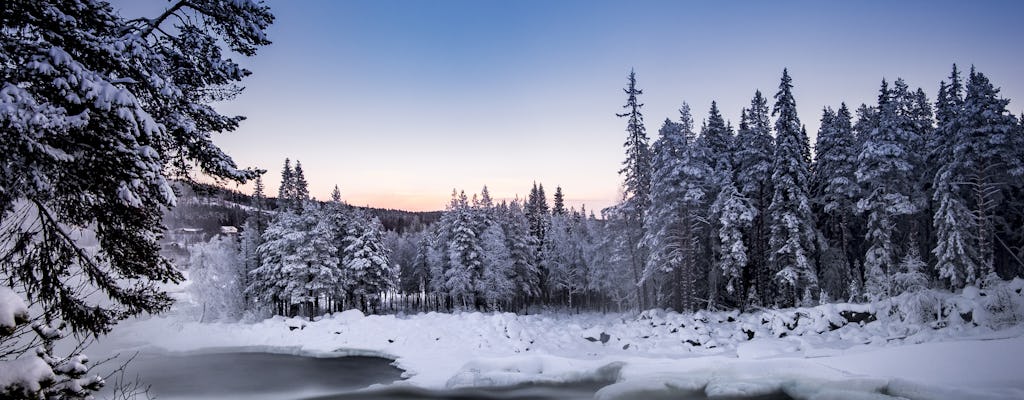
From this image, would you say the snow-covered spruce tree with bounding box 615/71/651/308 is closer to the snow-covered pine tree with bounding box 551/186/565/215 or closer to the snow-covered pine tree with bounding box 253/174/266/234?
the snow-covered pine tree with bounding box 253/174/266/234

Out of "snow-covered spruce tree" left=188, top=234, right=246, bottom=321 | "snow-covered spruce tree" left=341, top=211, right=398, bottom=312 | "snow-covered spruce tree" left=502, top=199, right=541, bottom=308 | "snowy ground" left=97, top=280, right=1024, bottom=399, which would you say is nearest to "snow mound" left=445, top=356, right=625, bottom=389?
"snowy ground" left=97, top=280, right=1024, bottom=399

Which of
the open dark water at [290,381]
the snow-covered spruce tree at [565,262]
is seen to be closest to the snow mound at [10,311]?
the open dark water at [290,381]

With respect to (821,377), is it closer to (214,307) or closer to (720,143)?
(720,143)

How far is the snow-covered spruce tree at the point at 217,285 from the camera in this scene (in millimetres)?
48250

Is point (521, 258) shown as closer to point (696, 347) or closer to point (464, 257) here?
point (464, 257)

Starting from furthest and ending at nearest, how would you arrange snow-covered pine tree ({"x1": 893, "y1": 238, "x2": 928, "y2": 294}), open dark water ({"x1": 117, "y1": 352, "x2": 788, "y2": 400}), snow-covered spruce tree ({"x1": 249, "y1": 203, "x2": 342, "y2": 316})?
snow-covered spruce tree ({"x1": 249, "y1": 203, "x2": 342, "y2": 316}) < snow-covered pine tree ({"x1": 893, "y1": 238, "x2": 928, "y2": 294}) < open dark water ({"x1": 117, "y1": 352, "x2": 788, "y2": 400})

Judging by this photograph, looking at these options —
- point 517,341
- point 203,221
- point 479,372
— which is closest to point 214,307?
point 517,341

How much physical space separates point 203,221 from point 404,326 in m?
67.1

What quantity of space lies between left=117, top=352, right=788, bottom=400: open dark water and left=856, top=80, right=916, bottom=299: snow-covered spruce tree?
17738 millimetres

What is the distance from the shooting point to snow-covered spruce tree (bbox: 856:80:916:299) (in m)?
28.9

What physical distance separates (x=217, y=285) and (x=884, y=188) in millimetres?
52755

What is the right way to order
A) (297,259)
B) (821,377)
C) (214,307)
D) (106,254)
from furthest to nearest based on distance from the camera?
(214,307)
(297,259)
(821,377)
(106,254)

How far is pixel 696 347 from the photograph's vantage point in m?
26.4

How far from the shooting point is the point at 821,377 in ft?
55.3
